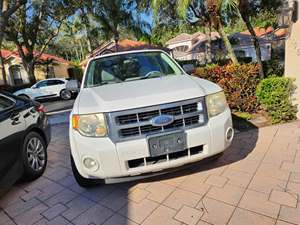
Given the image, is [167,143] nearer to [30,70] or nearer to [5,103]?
[5,103]

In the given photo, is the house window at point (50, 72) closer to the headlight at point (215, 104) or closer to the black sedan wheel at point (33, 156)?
the black sedan wheel at point (33, 156)

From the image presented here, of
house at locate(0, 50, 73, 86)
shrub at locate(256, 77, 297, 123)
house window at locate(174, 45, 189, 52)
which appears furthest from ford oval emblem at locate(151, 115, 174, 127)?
house window at locate(174, 45, 189, 52)

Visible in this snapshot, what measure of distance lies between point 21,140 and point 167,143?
2.19m

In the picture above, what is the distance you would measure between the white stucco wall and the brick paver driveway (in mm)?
1498

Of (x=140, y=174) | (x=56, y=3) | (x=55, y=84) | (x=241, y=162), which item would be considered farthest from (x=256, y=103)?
(x=56, y=3)

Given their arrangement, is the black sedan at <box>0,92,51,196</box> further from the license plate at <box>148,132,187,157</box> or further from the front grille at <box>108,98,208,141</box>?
the license plate at <box>148,132,187,157</box>

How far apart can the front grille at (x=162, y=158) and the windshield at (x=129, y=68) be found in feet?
4.51

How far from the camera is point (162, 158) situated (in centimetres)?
257

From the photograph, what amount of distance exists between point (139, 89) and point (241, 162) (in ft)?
5.76

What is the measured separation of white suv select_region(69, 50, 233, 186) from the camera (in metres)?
2.44

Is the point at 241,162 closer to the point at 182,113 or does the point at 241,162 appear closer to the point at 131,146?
the point at 182,113

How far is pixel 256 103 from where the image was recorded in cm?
551

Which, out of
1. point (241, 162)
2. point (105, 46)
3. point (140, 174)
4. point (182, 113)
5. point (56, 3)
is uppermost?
point (56, 3)

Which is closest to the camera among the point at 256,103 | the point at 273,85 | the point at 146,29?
the point at 273,85
